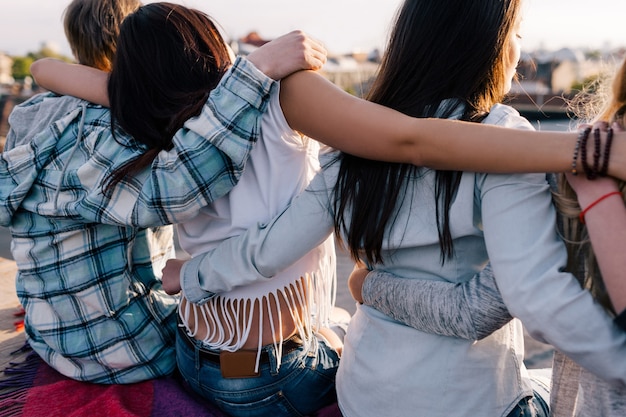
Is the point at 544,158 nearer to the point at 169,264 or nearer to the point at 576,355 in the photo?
the point at 576,355

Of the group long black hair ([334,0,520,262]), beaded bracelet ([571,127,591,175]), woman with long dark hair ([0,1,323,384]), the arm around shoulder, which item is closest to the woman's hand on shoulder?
woman with long dark hair ([0,1,323,384])

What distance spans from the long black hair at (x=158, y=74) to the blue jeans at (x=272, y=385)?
55 cm

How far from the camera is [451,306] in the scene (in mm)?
1223

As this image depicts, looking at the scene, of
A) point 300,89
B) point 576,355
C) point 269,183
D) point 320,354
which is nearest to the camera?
point 576,355

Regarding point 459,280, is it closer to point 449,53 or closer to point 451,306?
point 451,306

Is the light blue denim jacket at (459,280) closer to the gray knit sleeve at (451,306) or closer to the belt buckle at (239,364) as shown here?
the gray knit sleeve at (451,306)

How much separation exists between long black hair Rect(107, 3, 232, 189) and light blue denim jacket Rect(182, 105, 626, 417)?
0.35 m

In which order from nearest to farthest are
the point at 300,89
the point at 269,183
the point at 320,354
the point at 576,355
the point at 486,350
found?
the point at 576,355
the point at 486,350
the point at 300,89
the point at 269,183
the point at 320,354

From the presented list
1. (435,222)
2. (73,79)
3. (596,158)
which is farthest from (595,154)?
(73,79)

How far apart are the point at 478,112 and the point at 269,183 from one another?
0.53 m

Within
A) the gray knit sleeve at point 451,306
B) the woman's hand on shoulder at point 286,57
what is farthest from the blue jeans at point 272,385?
the woman's hand on shoulder at point 286,57

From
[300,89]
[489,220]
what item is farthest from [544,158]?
[300,89]

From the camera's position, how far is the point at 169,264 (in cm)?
166

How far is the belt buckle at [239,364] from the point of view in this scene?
1.55 meters
